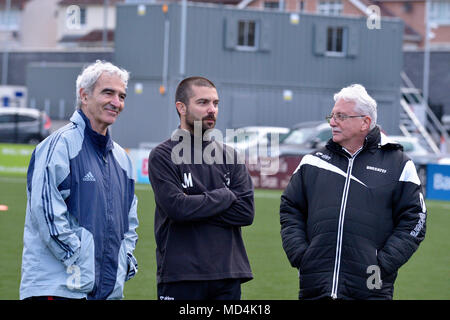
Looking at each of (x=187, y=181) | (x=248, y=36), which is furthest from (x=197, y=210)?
(x=248, y=36)

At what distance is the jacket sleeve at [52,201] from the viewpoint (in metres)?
4.89

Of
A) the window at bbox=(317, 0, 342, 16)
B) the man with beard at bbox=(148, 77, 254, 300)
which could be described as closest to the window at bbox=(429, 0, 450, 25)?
the window at bbox=(317, 0, 342, 16)

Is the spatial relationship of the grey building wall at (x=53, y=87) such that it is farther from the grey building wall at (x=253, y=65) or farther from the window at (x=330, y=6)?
the grey building wall at (x=253, y=65)

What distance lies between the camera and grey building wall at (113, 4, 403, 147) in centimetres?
3628

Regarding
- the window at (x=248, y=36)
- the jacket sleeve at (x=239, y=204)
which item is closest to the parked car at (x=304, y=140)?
the window at (x=248, y=36)

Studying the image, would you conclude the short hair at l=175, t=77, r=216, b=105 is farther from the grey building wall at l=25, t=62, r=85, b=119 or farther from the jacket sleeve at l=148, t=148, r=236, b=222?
the grey building wall at l=25, t=62, r=85, b=119

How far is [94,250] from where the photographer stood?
5039 mm

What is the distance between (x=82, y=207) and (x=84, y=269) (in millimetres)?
339

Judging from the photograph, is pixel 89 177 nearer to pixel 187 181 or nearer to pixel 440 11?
pixel 187 181

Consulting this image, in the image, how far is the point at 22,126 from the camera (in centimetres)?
3853

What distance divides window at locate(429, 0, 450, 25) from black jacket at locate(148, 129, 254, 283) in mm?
61132

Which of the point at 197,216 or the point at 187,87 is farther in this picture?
the point at 187,87

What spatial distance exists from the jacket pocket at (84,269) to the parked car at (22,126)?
32.9m

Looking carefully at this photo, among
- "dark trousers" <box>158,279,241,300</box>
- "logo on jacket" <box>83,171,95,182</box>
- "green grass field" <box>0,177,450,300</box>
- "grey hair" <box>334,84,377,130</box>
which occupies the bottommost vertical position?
"green grass field" <box>0,177,450,300</box>
